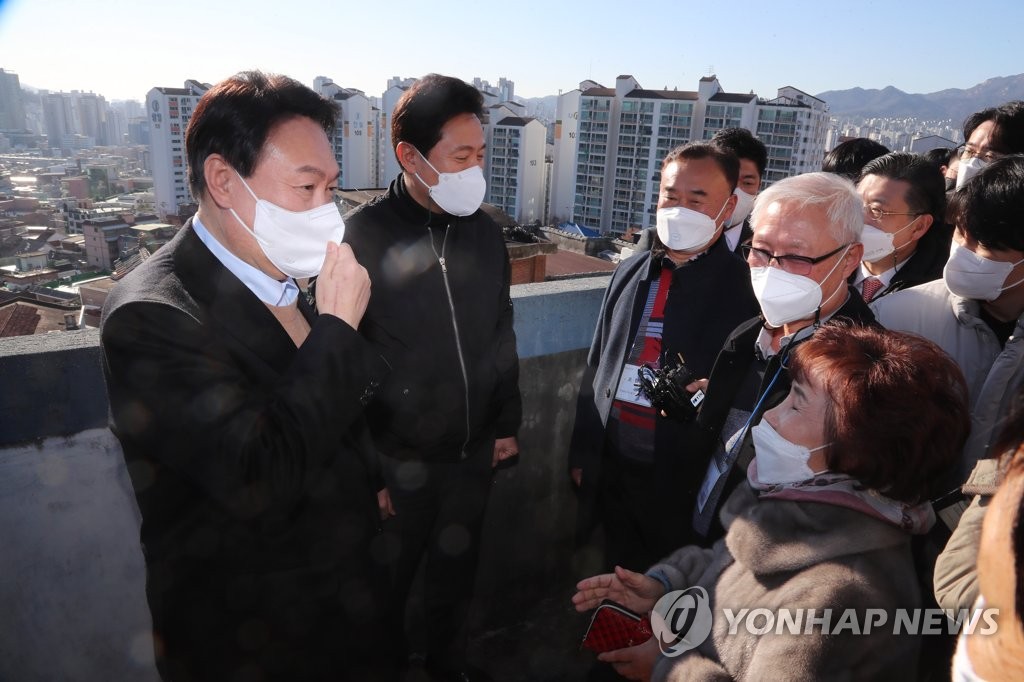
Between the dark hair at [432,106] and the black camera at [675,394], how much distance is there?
4.40ft

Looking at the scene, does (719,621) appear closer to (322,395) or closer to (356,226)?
(322,395)

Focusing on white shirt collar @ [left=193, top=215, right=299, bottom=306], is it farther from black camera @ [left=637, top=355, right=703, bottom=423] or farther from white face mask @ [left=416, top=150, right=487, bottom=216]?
black camera @ [left=637, top=355, right=703, bottom=423]

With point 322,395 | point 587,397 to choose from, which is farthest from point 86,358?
point 587,397

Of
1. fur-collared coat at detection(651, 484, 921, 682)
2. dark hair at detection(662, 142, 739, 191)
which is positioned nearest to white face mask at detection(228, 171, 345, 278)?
fur-collared coat at detection(651, 484, 921, 682)

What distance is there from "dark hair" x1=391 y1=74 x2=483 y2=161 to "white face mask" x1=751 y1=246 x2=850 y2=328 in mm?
1408

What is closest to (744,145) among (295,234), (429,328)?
(429,328)

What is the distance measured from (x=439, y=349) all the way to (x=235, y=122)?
1088 mm

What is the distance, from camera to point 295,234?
1.65 meters

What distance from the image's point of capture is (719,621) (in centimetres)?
150

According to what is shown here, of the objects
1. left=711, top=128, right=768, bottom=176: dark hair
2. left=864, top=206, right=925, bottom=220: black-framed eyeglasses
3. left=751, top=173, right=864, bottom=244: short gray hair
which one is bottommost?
left=864, top=206, right=925, bottom=220: black-framed eyeglasses

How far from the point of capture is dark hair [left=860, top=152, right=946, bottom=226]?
2965 millimetres

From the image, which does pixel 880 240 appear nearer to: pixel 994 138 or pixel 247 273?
pixel 994 138

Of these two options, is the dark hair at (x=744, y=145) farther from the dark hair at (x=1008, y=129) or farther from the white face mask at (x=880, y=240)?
the dark hair at (x=1008, y=129)

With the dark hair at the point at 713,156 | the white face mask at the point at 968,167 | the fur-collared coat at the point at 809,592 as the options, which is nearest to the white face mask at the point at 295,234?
the fur-collared coat at the point at 809,592
